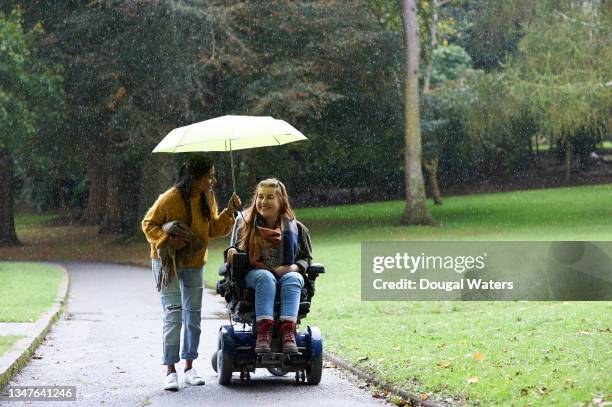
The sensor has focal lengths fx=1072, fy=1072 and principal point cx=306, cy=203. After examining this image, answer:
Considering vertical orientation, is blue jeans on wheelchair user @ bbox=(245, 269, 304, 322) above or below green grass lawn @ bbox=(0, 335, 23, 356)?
above

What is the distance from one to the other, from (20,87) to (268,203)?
77.2 ft

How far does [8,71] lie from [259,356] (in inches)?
905

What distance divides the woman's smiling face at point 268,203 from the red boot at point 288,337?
87 centimetres

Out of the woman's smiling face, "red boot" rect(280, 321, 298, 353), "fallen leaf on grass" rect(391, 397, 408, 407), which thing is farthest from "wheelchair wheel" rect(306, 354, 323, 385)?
the woman's smiling face

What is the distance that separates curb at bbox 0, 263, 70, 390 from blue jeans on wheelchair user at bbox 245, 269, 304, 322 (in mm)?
2323

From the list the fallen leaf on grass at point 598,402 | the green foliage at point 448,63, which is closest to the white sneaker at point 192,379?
the fallen leaf on grass at point 598,402

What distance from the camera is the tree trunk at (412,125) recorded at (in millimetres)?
35688

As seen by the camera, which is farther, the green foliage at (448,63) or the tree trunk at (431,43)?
the green foliage at (448,63)

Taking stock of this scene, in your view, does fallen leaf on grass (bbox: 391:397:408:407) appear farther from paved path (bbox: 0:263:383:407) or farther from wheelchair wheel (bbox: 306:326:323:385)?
wheelchair wheel (bbox: 306:326:323:385)

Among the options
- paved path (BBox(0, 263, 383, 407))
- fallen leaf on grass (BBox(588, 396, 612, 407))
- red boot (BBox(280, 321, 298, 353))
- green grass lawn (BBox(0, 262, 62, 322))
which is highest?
red boot (BBox(280, 321, 298, 353))

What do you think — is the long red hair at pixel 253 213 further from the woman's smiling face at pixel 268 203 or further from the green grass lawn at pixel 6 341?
the green grass lawn at pixel 6 341

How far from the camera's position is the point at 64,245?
37438 mm

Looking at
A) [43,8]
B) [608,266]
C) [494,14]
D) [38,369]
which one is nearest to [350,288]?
[608,266]

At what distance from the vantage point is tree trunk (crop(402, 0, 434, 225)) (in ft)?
117
